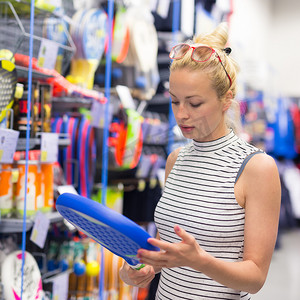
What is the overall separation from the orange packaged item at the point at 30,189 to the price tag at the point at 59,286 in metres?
0.38

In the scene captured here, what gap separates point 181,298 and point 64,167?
5.33 ft

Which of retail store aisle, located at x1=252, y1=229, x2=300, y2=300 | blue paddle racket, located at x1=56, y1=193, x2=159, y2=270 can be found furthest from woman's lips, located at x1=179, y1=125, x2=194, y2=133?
retail store aisle, located at x1=252, y1=229, x2=300, y2=300

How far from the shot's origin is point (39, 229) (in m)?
2.27

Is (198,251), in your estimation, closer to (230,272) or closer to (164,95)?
(230,272)

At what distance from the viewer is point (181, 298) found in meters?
1.41

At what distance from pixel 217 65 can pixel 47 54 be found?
118 centimetres

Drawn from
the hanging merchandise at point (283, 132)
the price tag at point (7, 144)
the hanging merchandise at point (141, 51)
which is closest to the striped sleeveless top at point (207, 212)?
the price tag at point (7, 144)

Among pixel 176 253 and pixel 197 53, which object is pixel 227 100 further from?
pixel 176 253

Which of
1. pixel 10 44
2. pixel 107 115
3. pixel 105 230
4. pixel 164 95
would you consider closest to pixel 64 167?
pixel 107 115

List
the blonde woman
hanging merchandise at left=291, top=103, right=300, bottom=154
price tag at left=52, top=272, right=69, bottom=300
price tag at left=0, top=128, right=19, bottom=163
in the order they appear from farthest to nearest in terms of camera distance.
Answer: hanging merchandise at left=291, top=103, right=300, bottom=154 < price tag at left=52, top=272, right=69, bottom=300 < price tag at left=0, top=128, right=19, bottom=163 < the blonde woman

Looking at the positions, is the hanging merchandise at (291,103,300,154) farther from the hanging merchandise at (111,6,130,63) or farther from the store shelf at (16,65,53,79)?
the store shelf at (16,65,53,79)

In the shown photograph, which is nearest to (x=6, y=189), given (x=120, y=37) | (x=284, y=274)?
(x=120, y=37)

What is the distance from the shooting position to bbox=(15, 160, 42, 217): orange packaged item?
226 cm

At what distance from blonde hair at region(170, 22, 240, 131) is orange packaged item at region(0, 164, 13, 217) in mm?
1054
